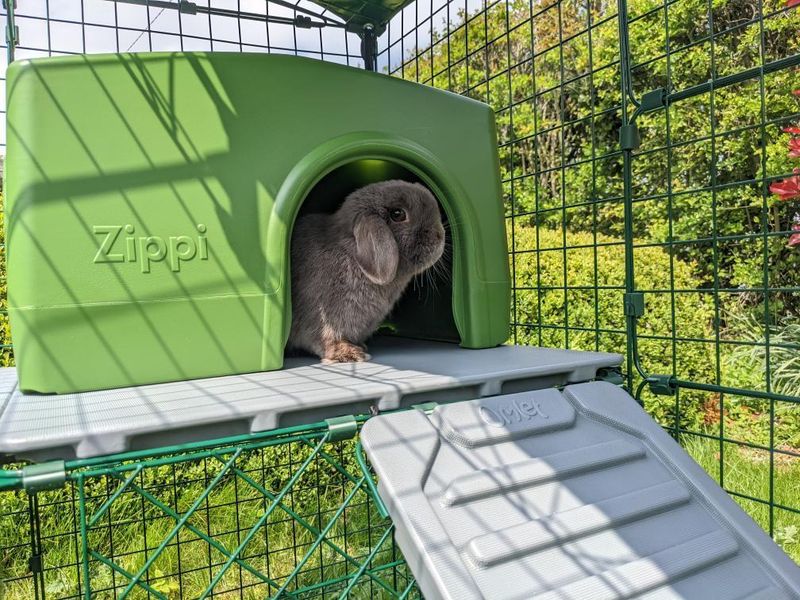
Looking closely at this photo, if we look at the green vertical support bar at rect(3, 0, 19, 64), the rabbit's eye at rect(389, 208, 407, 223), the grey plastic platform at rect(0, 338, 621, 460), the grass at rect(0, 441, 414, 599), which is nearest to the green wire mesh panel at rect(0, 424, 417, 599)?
the grass at rect(0, 441, 414, 599)

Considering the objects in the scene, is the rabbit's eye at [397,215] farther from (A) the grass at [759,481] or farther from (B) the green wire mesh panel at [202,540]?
(A) the grass at [759,481]

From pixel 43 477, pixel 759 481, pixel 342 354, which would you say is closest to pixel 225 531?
pixel 342 354

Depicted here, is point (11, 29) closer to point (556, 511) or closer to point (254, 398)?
point (254, 398)

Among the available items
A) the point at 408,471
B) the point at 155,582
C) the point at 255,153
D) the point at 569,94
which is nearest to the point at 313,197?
the point at 255,153

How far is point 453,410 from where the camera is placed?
1.34 meters

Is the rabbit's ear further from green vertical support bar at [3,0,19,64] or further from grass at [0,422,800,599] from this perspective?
green vertical support bar at [3,0,19,64]

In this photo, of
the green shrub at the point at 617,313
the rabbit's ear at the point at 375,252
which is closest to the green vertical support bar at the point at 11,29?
the rabbit's ear at the point at 375,252

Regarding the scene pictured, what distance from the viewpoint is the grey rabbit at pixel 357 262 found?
72.3 inches

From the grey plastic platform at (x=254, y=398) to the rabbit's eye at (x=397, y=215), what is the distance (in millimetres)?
457

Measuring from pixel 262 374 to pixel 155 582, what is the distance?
1.23m

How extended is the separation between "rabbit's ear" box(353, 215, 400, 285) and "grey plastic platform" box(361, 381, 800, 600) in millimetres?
583

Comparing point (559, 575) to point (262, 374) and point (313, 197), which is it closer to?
point (262, 374)

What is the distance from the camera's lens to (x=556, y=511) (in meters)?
1.18

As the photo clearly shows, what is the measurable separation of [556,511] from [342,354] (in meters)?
0.81
